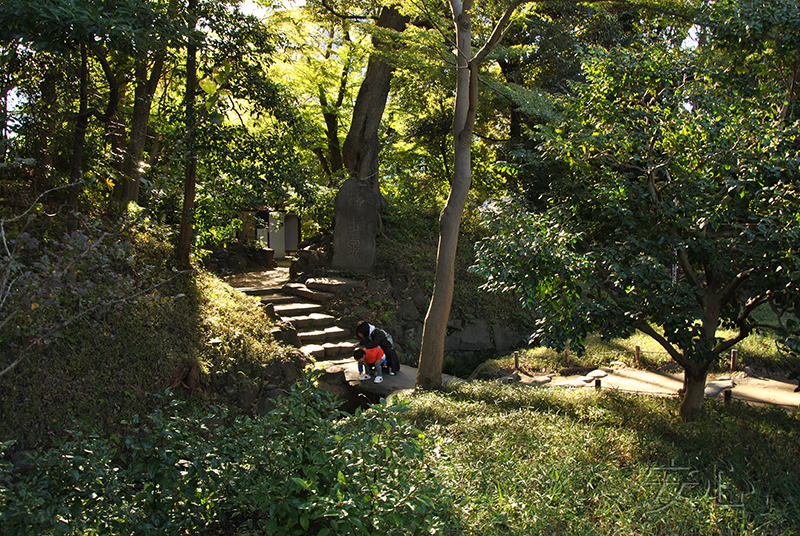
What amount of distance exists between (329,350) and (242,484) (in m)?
6.18

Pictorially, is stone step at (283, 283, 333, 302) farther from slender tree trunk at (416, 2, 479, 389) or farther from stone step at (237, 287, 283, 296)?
slender tree trunk at (416, 2, 479, 389)

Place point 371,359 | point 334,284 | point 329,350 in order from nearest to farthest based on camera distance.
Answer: point 371,359 → point 329,350 → point 334,284

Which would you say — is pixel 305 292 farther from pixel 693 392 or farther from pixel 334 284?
pixel 693 392

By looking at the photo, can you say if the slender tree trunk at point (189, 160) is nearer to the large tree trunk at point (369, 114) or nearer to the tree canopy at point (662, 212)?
the tree canopy at point (662, 212)

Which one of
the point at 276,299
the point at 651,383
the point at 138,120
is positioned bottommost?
the point at 651,383

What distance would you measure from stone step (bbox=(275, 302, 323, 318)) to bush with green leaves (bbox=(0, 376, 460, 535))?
6817 mm

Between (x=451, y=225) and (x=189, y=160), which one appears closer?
(x=451, y=225)

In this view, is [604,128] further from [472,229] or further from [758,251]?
[472,229]

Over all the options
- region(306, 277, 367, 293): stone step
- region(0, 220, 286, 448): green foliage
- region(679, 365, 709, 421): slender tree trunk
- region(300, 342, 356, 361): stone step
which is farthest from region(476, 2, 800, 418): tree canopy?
region(306, 277, 367, 293): stone step

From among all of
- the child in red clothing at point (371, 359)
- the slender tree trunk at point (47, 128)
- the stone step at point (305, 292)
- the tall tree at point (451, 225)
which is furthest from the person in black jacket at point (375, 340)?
the slender tree trunk at point (47, 128)

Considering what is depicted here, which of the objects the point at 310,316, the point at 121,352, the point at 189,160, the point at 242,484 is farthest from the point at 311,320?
the point at 242,484

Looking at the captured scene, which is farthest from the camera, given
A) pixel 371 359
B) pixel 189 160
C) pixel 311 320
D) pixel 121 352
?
pixel 311 320

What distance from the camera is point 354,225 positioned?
11.8m

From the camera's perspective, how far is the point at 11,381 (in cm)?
570
